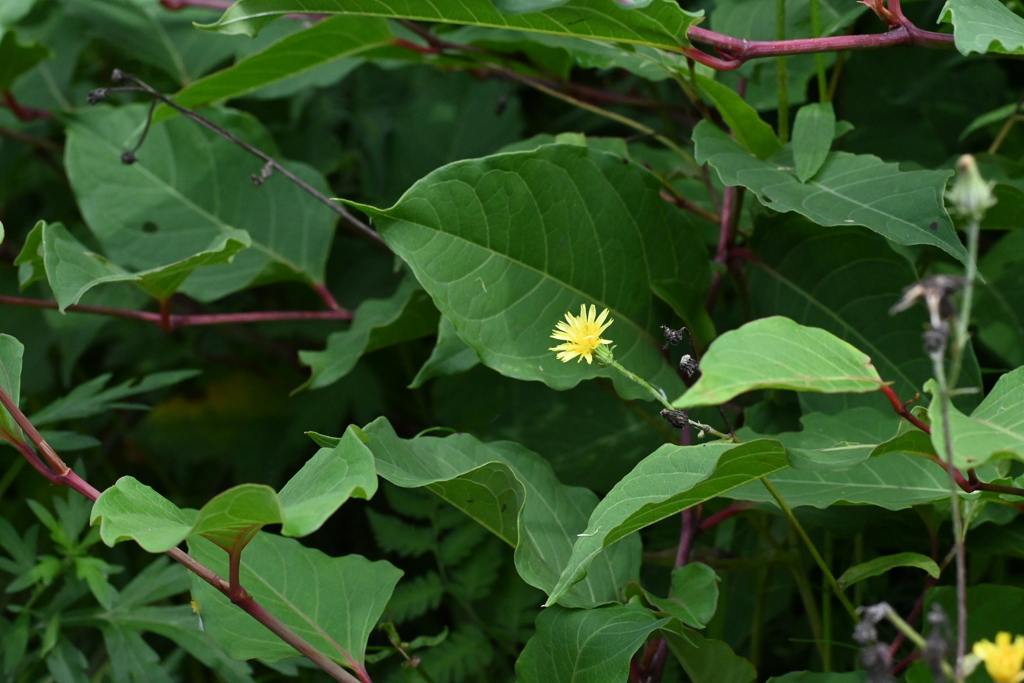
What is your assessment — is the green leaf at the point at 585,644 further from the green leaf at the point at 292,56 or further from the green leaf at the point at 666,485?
the green leaf at the point at 292,56

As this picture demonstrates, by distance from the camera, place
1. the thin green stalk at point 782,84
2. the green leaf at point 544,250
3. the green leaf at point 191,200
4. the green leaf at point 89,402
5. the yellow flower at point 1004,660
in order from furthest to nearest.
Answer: the green leaf at point 191,200, the green leaf at point 89,402, the thin green stalk at point 782,84, the green leaf at point 544,250, the yellow flower at point 1004,660

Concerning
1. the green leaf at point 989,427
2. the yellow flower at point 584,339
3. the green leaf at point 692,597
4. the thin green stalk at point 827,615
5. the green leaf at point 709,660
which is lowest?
the thin green stalk at point 827,615

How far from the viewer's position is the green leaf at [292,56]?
0.93m

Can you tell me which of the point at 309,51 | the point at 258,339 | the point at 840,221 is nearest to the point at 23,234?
the point at 258,339

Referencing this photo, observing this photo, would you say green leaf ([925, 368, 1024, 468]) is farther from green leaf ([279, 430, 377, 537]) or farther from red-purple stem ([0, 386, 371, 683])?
red-purple stem ([0, 386, 371, 683])

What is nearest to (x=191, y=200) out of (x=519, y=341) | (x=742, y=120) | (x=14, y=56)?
(x=14, y=56)

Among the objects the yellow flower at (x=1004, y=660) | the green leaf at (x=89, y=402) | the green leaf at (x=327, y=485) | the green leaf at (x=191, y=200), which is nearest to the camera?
the yellow flower at (x=1004, y=660)

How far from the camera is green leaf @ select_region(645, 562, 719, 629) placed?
0.63 meters

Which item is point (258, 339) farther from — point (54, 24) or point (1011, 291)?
point (1011, 291)

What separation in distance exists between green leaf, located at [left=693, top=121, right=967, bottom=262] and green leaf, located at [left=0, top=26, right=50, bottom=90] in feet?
2.88

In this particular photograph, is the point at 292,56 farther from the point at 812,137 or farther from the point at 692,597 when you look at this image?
the point at 692,597

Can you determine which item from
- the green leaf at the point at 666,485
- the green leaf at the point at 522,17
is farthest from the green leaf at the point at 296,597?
the green leaf at the point at 522,17

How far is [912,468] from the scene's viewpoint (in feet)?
2.13

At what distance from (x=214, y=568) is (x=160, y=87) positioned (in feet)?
3.27
